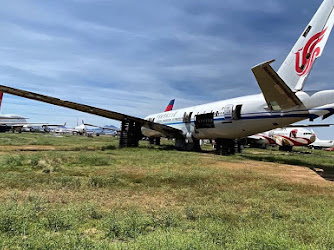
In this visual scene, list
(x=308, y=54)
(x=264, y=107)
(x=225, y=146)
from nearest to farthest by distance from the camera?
1. (x=308, y=54)
2. (x=264, y=107)
3. (x=225, y=146)

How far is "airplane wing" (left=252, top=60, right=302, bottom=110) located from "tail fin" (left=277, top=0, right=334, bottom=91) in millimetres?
984

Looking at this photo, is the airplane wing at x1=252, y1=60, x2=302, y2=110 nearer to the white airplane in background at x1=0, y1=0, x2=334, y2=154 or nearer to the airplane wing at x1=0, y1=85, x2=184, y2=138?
the white airplane in background at x1=0, y1=0, x2=334, y2=154

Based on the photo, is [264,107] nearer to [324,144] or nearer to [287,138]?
[287,138]

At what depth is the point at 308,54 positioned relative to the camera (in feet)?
47.6

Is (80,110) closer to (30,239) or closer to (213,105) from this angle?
(213,105)

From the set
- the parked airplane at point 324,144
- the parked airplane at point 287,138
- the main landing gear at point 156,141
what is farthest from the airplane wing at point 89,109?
the parked airplane at point 324,144

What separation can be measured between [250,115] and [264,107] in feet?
4.14

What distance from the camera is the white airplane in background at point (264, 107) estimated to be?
540 inches

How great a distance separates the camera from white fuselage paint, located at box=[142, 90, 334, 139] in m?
14.0

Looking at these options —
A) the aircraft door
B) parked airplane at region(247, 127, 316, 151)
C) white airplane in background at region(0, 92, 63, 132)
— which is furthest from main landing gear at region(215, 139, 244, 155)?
white airplane in background at region(0, 92, 63, 132)

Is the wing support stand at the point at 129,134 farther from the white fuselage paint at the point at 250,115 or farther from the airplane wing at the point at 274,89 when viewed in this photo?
the airplane wing at the point at 274,89

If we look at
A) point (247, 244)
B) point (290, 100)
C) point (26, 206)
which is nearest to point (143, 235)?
point (247, 244)

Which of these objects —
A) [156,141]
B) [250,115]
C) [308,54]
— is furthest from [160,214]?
[156,141]

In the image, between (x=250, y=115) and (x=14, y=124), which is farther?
(x=14, y=124)
